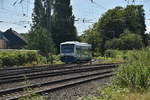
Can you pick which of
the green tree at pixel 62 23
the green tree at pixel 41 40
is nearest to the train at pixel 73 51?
the green tree at pixel 41 40

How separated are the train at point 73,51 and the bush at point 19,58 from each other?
3023 mm

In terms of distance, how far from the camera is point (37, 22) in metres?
86.9

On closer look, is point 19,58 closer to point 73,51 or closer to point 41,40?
point 73,51

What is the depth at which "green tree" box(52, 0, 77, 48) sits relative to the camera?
77.3 metres

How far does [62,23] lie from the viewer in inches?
3140

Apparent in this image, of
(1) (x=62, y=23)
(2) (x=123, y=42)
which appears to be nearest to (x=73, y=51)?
(1) (x=62, y=23)

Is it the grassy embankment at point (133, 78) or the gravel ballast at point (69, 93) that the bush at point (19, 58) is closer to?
the gravel ballast at point (69, 93)

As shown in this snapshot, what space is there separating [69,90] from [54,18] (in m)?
67.9

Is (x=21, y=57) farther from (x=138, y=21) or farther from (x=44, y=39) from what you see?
(x=138, y=21)

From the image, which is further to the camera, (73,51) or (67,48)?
(67,48)

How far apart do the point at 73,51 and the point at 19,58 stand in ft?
23.9

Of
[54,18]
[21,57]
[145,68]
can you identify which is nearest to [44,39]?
[21,57]

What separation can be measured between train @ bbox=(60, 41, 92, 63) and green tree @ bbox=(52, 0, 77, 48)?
3076 cm

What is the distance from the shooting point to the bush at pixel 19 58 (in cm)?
3700
